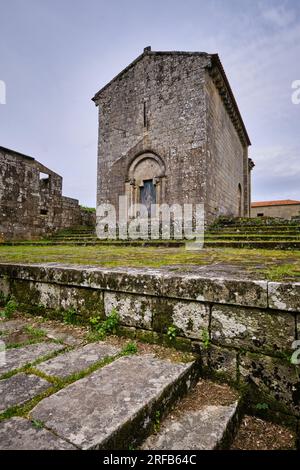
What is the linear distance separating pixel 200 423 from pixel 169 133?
1086 cm

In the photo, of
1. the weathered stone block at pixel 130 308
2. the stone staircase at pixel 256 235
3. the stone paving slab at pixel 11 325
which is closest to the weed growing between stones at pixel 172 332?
the weathered stone block at pixel 130 308

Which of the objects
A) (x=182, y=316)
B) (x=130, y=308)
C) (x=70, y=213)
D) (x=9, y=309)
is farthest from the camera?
(x=70, y=213)

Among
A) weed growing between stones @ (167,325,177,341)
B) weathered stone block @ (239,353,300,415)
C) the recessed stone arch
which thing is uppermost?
the recessed stone arch

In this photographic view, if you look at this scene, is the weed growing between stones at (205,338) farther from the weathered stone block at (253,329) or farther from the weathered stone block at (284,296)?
the weathered stone block at (284,296)

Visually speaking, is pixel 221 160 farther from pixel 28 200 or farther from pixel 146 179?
pixel 28 200

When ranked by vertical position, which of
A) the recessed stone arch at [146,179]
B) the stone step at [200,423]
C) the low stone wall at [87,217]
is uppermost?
the recessed stone arch at [146,179]

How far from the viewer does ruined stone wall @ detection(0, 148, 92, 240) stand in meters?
10.4

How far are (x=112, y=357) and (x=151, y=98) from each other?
39.4 ft

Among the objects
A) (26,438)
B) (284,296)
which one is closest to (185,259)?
(284,296)

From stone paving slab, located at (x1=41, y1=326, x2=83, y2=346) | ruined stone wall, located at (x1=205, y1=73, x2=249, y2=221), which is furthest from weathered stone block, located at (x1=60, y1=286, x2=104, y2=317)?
ruined stone wall, located at (x1=205, y1=73, x2=249, y2=221)

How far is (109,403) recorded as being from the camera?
4.10 ft

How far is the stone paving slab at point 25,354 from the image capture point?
1.65 m

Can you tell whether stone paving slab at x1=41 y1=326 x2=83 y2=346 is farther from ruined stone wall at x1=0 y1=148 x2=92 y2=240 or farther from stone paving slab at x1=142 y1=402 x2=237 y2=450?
ruined stone wall at x1=0 y1=148 x2=92 y2=240

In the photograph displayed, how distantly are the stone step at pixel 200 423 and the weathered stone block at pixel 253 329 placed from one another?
1.05 ft
